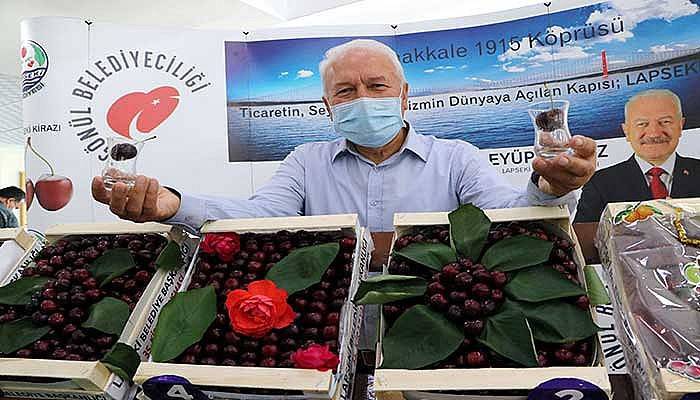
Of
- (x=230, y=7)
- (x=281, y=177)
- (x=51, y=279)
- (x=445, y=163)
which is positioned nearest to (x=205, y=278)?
(x=51, y=279)

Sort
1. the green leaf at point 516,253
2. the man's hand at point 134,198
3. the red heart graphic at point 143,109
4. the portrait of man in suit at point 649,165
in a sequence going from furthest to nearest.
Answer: the red heart graphic at point 143,109 < the portrait of man in suit at point 649,165 < the man's hand at point 134,198 < the green leaf at point 516,253

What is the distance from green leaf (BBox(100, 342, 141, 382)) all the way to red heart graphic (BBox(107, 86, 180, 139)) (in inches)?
82.6

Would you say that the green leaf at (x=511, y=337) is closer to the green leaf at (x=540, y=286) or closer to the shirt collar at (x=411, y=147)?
the green leaf at (x=540, y=286)

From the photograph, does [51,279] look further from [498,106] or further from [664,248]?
[498,106]

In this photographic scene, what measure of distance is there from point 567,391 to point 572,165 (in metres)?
0.40

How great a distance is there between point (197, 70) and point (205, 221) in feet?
6.11

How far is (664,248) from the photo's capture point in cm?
100

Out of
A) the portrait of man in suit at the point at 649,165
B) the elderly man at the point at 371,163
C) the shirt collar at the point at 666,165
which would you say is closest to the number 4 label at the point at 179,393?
the elderly man at the point at 371,163

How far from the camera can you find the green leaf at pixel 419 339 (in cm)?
88

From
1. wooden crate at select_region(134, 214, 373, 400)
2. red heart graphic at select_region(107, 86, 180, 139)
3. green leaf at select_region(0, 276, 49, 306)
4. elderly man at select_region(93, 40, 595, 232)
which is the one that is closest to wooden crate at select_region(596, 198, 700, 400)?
wooden crate at select_region(134, 214, 373, 400)

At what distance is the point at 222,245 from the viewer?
3.84 ft

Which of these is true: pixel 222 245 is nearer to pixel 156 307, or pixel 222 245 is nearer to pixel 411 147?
pixel 156 307

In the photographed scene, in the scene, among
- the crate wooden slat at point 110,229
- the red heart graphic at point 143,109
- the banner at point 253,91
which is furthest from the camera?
the red heart graphic at point 143,109

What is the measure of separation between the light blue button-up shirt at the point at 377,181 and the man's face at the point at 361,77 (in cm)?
16
